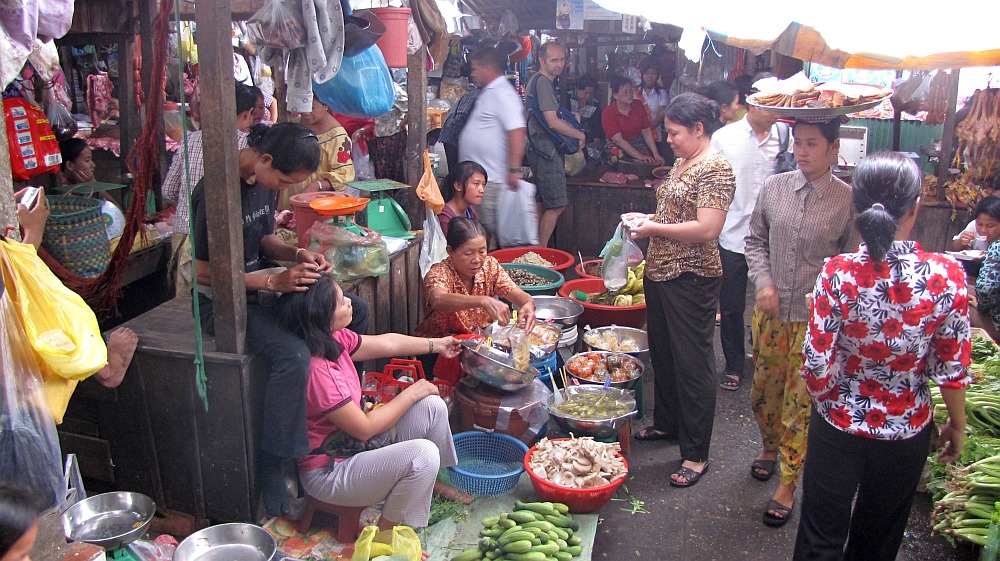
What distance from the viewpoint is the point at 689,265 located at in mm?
3971

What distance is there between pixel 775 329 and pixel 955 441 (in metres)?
1.02

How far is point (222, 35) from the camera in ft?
9.87

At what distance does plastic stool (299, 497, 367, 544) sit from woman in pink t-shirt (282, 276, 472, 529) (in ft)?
0.30

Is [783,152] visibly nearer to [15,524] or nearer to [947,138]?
[947,138]

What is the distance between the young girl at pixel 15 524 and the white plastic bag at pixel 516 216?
469 cm

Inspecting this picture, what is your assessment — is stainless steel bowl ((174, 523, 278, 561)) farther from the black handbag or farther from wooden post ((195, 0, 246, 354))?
wooden post ((195, 0, 246, 354))

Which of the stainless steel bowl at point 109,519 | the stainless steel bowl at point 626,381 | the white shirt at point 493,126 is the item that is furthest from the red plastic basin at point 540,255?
the stainless steel bowl at point 109,519

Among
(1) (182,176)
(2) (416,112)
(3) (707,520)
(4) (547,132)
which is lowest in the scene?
(3) (707,520)

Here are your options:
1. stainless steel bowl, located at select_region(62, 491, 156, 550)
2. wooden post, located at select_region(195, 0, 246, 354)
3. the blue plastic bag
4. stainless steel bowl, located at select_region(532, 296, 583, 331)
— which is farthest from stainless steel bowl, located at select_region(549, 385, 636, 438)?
stainless steel bowl, located at select_region(62, 491, 156, 550)

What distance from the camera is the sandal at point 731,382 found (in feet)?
17.6

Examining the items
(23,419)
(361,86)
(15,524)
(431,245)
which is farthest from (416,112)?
(15,524)

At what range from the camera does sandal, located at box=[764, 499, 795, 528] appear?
3777 millimetres

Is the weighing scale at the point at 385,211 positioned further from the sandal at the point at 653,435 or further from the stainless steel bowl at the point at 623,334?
the sandal at the point at 653,435

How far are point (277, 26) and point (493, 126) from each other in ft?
9.14
